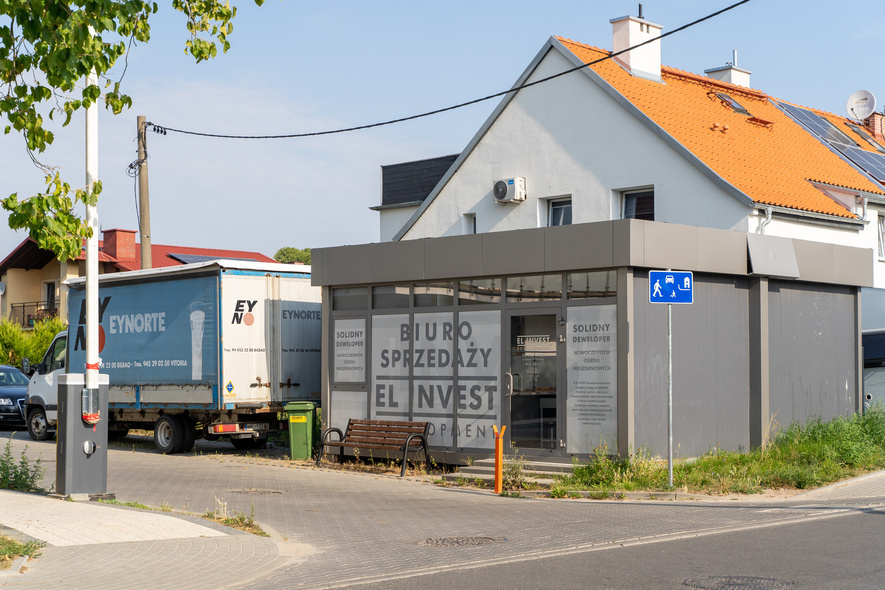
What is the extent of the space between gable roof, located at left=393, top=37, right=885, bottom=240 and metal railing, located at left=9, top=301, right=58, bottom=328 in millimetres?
25097

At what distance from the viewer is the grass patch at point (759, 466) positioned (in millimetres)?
13344

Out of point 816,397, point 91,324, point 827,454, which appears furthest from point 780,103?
point 91,324

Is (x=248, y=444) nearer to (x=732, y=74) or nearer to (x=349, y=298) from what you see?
(x=349, y=298)

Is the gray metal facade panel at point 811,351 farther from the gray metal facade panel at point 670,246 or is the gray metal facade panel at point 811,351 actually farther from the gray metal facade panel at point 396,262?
the gray metal facade panel at point 396,262

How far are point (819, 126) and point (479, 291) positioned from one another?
51.2ft

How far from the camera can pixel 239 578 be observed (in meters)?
7.82

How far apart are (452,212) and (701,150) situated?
668 cm

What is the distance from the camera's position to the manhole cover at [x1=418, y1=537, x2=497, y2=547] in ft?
31.1

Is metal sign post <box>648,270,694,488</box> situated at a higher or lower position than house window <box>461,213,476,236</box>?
lower

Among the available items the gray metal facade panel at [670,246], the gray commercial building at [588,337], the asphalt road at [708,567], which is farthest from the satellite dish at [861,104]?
the asphalt road at [708,567]

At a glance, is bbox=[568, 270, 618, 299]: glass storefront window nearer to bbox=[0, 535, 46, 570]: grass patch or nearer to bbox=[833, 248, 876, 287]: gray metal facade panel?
bbox=[833, 248, 876, 287]: gray metal facade panel

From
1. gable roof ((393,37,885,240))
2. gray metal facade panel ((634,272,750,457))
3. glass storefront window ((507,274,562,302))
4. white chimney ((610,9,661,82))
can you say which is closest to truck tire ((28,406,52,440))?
gable roof ((393,37,885,240))

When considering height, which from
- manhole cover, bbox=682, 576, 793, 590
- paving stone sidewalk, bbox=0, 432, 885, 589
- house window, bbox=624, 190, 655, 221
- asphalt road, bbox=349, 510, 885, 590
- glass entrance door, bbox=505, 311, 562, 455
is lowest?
paving stone sidewalk, bbox=0, 432, 885, 589

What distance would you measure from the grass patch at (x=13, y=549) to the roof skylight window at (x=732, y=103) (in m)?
20.9
